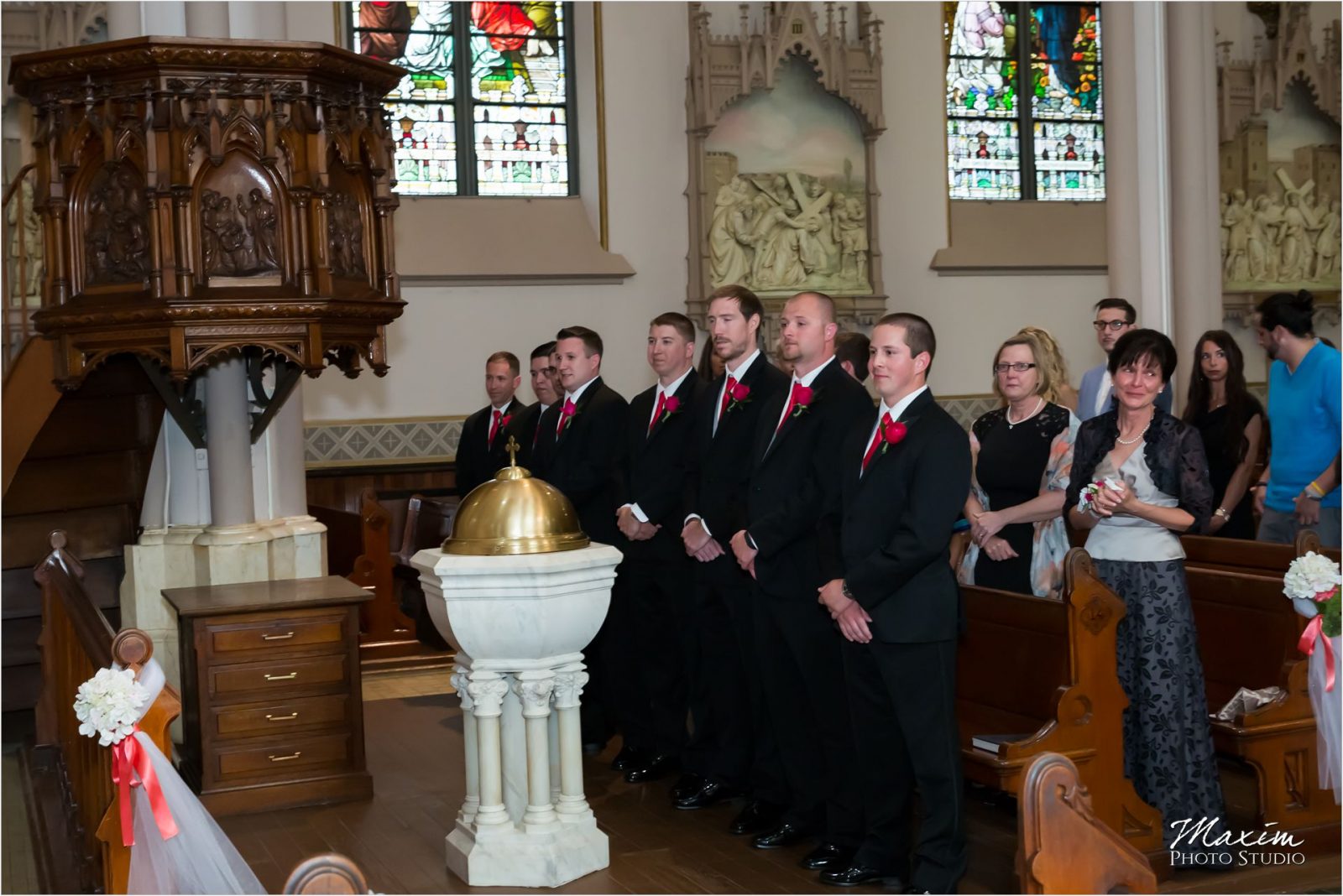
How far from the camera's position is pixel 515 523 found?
438 centimetres

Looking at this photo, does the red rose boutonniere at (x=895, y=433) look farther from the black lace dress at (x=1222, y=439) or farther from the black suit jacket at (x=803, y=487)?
the black lace dress at (x=1222, y=439)

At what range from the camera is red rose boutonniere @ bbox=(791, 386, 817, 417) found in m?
4.61

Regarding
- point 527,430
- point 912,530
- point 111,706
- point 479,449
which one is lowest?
point 111,706

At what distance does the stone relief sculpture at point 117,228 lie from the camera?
5.18 m

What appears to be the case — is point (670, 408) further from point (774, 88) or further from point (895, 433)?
point (774, 88)

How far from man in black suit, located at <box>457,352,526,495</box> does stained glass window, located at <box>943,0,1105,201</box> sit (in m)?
6.54

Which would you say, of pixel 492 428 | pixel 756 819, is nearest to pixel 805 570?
pixel 756 819

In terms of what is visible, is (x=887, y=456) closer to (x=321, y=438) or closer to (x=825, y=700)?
(x=825, y=700)

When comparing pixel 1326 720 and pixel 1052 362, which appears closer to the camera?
pixel 1326 720

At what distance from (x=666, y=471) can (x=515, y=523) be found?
1.30 m

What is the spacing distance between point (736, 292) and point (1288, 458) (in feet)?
8.96

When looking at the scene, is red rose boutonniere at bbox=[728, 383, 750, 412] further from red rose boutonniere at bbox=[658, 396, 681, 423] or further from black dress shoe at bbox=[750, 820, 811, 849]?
black dress shoe at bbox=[750, 820, 811, 849]

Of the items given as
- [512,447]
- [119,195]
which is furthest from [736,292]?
[119,195]

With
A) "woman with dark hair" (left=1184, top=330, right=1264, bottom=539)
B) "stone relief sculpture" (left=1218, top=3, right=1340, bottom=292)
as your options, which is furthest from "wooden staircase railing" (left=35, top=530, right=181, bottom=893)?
"stone relief sculpture" (left=1218, top=3, right=1340, bottom=292)
